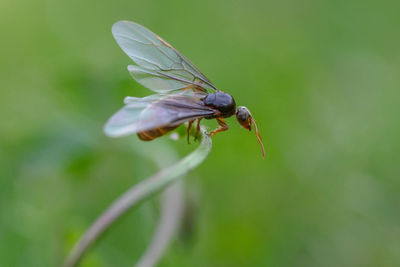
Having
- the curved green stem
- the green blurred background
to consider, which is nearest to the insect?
the curved green stem

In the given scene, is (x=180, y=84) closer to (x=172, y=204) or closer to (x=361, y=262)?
(x=172, y=204)

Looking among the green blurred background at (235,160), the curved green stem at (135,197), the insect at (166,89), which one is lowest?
the green blurred background at (235,160)

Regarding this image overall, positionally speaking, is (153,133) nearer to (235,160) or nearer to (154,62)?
(154,62)

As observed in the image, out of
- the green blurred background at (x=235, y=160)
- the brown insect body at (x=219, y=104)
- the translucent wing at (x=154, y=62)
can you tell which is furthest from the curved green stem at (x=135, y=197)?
the green blurred background at (x=235, y=160)

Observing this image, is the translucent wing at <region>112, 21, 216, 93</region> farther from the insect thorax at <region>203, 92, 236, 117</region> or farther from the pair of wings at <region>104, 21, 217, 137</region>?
the insect thorax at <region>203, 92, 236, 117</region>

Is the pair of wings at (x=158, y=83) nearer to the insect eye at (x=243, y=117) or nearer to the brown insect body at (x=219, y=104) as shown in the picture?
the brown insect body at (x=219, y=104)

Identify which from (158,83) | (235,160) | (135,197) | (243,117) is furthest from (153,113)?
(235,160)

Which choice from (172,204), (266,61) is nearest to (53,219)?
(172,204)
